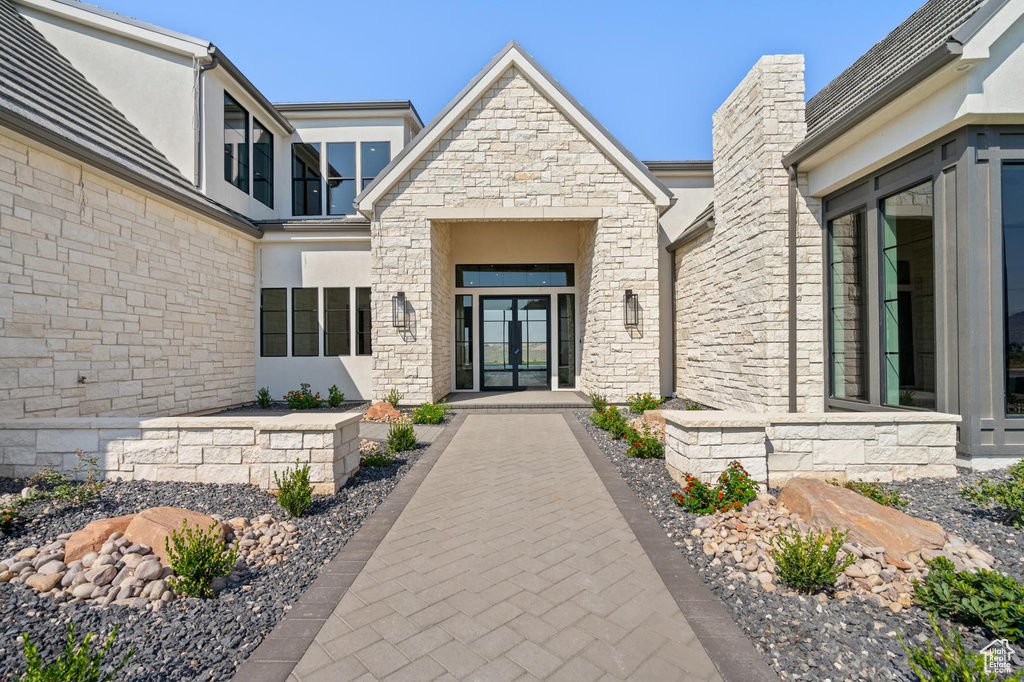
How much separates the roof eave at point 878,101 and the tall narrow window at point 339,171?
11.5 metres

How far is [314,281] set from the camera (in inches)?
455

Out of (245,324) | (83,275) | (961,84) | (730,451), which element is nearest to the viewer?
(730,451)

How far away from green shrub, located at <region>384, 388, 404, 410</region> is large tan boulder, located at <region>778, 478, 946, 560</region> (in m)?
7.40

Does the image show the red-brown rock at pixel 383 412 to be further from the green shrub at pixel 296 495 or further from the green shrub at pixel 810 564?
the green shrub at pixel 810 564

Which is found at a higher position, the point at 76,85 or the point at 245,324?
the point at 76,85

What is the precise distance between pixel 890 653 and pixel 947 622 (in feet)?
1.62

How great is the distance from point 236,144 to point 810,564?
13925 millimetres

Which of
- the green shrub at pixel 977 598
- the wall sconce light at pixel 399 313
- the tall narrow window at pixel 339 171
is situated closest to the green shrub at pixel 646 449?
the green shrub at pixel 977 598

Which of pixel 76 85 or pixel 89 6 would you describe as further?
pixel 89 6

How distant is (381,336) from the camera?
10.2 m

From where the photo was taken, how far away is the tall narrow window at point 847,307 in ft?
22.0

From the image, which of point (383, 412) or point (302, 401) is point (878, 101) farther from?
point (302, 401)

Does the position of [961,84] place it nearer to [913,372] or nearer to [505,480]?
[913,372]

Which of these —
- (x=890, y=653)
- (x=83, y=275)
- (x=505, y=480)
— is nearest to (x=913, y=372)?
(x=890, y=653)
